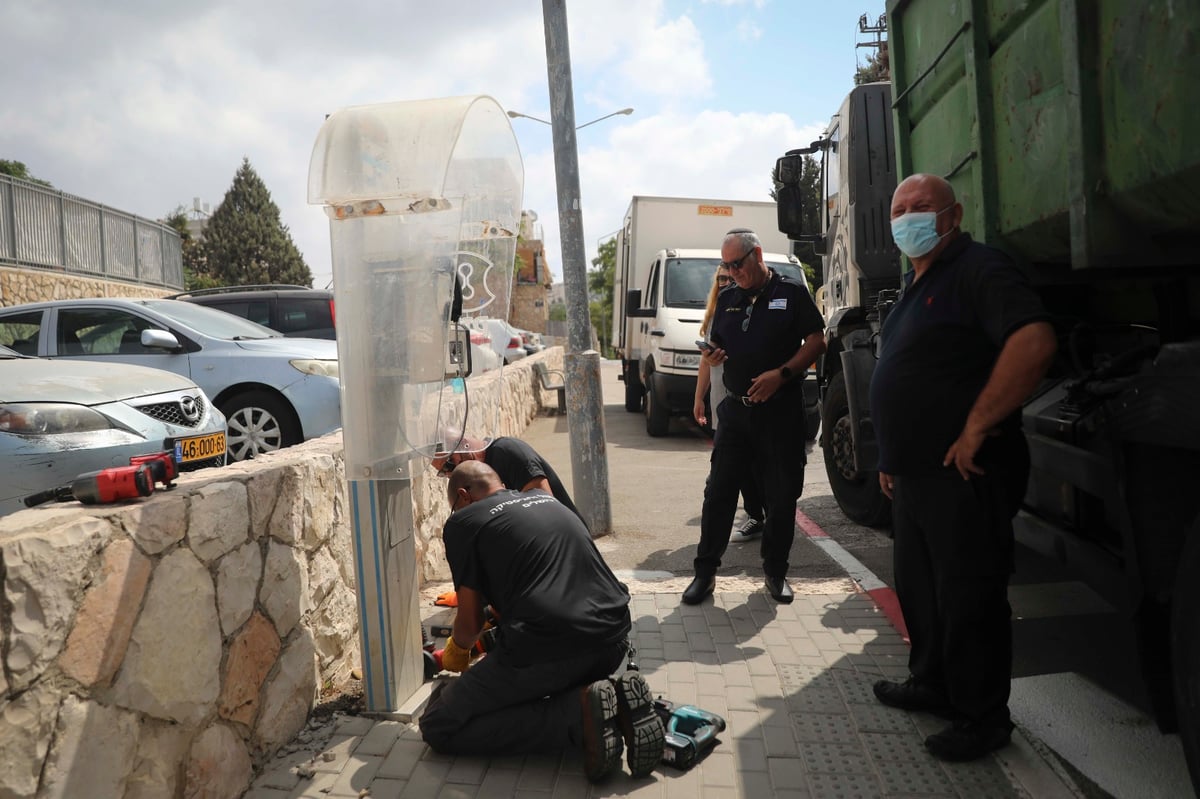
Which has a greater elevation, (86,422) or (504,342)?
(504,342)

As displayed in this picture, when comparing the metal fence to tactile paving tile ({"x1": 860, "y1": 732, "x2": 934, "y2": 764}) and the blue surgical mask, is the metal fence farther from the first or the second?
tactile paving tile ({"x1": 860, "y1": 732, "x2": 934, "y2": 764})

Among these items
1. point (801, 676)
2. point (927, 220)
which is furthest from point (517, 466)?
point (927, 220)

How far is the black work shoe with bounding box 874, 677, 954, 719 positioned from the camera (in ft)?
11.1

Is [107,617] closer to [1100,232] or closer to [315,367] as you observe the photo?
[1100,232]

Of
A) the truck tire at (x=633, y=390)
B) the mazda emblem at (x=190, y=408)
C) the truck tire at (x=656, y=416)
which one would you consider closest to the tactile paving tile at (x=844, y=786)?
the mazda emblem at (x=190, y=408)

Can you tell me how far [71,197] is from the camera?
19.6m

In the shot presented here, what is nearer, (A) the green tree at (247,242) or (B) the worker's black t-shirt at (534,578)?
(B) the worker's black t-shirt at (534,578)

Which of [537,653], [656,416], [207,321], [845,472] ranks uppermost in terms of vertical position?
[207,321]

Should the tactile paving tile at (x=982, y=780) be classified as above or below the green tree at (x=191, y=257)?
below

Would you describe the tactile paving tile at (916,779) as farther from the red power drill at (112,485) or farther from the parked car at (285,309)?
the parked car at (285,309)

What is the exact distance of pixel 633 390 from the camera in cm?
1579

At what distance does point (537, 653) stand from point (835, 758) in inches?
42.8

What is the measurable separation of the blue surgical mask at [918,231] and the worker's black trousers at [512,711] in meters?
1.80

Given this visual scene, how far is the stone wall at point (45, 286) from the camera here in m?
16.8
